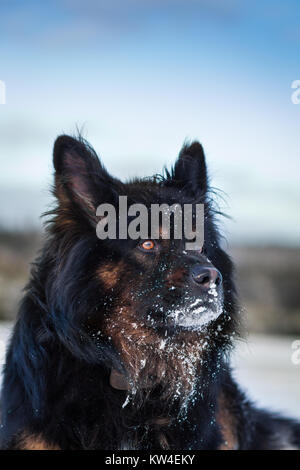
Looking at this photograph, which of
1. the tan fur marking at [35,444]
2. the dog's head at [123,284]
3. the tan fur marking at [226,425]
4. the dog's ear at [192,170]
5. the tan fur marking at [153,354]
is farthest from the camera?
the dog's ear at [192,170]

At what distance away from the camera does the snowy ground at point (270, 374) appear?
583 centimetres

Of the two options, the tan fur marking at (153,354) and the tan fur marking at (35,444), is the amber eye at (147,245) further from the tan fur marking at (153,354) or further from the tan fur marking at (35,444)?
the tan fur marking at (35,444)

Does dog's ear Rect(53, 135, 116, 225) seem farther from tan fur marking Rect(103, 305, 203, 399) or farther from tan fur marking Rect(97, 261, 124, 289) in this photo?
tan fur marking Rect(103, 305, 203, 399)

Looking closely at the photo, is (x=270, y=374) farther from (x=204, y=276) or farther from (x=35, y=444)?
(x=35, y=444)

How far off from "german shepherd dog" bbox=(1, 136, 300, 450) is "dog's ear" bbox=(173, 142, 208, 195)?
45 centimetres

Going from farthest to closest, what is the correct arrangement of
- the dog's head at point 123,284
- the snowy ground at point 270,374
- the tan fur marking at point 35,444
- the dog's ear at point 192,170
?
1. the snowy ground at point 270,374
2. the dog's ear at point 192,170
3. the dog's head at point 123,284
4. the tan fur marking at point 35,444

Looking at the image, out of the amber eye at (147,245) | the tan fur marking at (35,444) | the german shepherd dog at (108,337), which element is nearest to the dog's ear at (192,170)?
the german shepherd dog at (108,337)

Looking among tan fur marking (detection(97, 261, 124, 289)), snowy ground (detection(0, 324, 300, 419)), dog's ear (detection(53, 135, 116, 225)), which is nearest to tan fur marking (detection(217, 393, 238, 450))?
snowy ground (detection(0, 324, 300, 419))

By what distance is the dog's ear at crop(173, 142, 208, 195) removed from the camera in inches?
182

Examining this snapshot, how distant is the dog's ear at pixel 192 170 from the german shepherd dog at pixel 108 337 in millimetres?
448

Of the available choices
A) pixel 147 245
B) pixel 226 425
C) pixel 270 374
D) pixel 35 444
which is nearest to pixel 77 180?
pixel 147 245

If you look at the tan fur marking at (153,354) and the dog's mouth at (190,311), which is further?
the tan fur marking at (153,354)

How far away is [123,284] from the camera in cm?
382
